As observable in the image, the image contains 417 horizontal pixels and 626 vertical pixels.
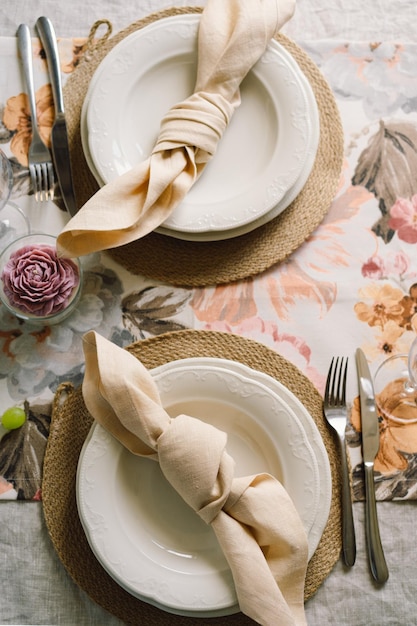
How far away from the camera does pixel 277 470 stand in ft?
2.54

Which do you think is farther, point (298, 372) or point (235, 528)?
point (298, 372)

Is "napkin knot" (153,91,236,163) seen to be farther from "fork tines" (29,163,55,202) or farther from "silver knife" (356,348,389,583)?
"silver knife" (356,348,389,583)

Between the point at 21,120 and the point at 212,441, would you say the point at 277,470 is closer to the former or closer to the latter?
the point at 212,441

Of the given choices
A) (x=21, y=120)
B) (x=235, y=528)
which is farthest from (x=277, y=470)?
(x=21, y=120)

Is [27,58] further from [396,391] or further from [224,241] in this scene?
[396,391]

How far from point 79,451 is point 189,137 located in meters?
0.41

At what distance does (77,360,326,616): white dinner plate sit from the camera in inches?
28.8

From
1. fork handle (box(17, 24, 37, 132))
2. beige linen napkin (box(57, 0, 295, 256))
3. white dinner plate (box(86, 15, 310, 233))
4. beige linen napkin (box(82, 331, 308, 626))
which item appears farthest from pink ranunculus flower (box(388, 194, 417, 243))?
fork handle (box(17, 24, 37, 132))

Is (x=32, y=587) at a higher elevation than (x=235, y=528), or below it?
below

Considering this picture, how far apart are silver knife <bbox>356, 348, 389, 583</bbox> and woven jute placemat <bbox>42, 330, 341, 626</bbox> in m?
0.04

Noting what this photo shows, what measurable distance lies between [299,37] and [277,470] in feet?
2.01

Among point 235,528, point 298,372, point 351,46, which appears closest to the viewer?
point 235,528

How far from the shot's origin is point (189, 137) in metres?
0.81

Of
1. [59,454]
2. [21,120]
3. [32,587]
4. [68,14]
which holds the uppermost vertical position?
[68,14]
